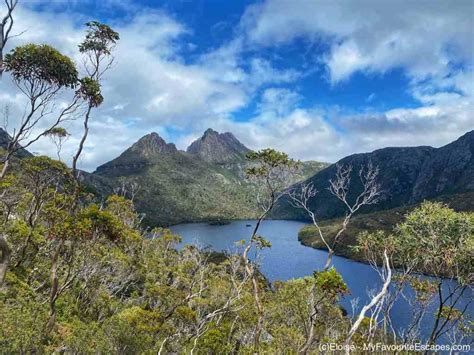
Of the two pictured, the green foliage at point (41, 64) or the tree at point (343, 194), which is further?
the tree at point (343, 194)

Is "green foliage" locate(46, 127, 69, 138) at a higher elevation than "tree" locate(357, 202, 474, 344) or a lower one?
higher

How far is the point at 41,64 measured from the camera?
18.9 metres

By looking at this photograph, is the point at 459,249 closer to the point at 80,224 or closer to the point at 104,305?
the point at 80,224

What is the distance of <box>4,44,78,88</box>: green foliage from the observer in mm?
18328

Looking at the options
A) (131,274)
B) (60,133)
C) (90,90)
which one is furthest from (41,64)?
(131,274)

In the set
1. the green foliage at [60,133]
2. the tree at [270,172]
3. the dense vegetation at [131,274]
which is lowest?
the dense vegetation at [131,274]

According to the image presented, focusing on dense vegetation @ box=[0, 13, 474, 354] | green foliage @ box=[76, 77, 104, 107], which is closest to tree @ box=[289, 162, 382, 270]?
dense vegetation @ box=[0, 13, 474, 354]

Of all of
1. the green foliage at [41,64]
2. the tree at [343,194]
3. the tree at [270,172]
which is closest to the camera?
the green foliage at [41,64]

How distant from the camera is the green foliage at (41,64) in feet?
60.1

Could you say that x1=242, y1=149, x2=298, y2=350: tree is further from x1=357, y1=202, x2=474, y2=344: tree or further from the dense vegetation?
x1=357, y1=202, x2=474, y2=344: tree

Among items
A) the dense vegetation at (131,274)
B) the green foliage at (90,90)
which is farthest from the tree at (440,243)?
the green foliage at (90,90)

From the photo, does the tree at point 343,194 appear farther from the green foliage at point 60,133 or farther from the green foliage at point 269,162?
the green foliage at point 60,133

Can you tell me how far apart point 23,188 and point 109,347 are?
31.2 metres

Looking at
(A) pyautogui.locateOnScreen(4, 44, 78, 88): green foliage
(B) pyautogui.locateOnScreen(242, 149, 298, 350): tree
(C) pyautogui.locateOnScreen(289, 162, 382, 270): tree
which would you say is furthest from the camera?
(B) pyautogui.locateOnScreen(242, 149, 298, 350): tree
